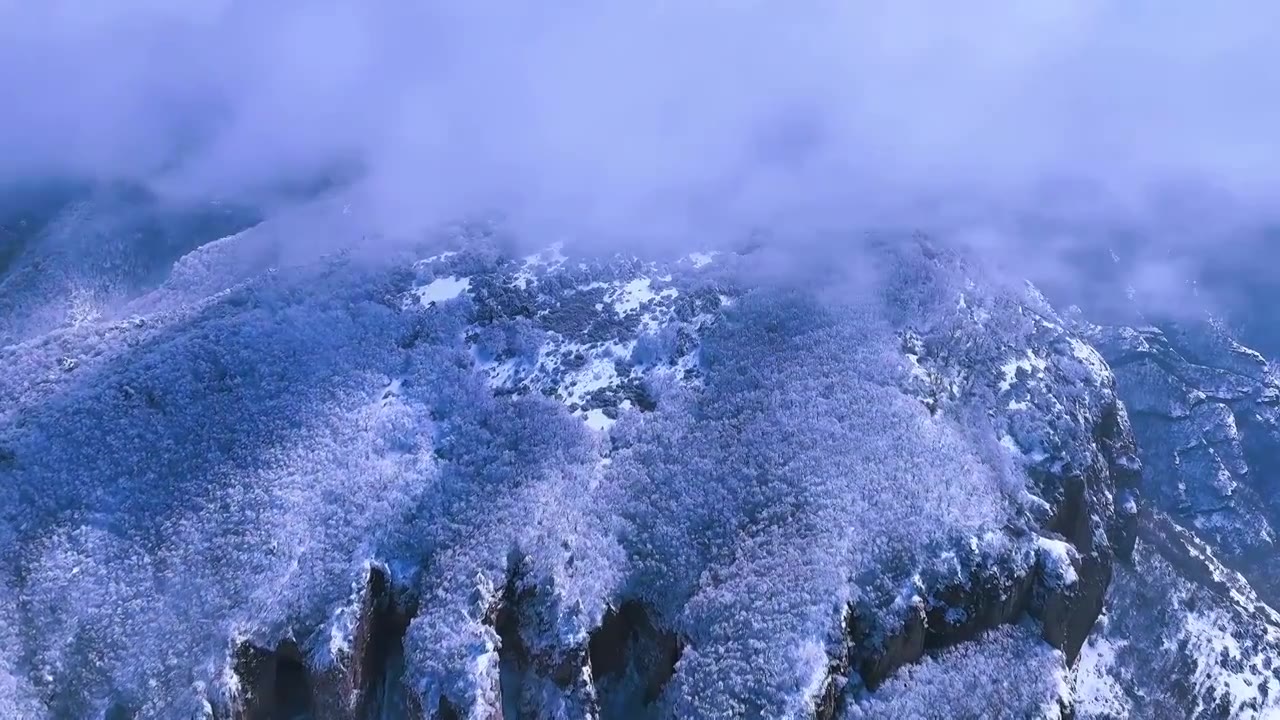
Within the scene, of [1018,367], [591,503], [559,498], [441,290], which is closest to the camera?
[559,498]

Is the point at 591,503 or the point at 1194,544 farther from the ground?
the point at 591,503

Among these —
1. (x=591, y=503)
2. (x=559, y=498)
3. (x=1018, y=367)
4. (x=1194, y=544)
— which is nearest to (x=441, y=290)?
(x=559, y=498)

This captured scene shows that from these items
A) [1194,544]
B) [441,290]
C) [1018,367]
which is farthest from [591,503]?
[1194,544]

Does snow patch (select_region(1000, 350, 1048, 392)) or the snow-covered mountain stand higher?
the snow-covered mountain

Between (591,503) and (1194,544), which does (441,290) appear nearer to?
(591,503)

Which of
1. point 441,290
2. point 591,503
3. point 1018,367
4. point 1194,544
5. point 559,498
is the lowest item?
point 1194,544

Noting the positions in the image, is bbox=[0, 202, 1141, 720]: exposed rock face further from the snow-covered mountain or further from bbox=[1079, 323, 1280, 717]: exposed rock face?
bbox=[1079, 323, 1280, 717]: exposed rock face

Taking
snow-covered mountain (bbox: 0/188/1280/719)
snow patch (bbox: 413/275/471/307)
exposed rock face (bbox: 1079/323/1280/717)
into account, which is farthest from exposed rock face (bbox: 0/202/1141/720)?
exposed rock face (bbox: 1079/323/1280/717)

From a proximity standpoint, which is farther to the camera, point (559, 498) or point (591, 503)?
point (591, 503)

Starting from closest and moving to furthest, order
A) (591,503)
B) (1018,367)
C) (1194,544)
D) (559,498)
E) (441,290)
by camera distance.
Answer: (559,498), (591,503), (1018,367), (441,290), (1194,544)

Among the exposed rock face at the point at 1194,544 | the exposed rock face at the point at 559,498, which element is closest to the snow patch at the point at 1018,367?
the exposed rock face at the point at 559,498
